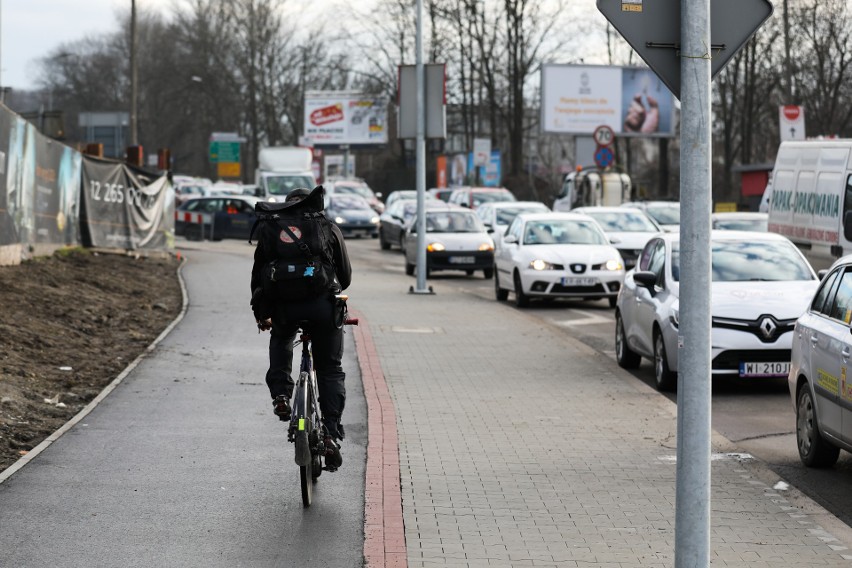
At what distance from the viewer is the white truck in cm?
5085

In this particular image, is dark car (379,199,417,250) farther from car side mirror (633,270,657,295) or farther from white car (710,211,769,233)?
car side mirror (633,270,657,295)

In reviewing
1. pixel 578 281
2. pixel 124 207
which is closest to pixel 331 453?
pixel 578 281

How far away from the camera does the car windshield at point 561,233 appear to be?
23.7 meters

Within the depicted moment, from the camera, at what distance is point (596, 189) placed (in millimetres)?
43062

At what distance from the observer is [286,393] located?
7938 millimetres

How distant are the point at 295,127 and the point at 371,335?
266ft

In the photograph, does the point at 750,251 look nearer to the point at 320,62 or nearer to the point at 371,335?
the point at 371,335

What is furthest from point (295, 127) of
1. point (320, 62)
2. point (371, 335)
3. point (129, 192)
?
point (371, 335)

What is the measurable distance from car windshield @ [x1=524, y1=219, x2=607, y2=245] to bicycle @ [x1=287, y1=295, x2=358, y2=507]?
51.6 ft

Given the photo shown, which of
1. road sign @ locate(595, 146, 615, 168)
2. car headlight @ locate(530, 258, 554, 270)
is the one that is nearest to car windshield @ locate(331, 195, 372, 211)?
road sign @ locate(595, 146, 615, 168)

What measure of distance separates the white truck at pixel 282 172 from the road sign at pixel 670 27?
42.9m

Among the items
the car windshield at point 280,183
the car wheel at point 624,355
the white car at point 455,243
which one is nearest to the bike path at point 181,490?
the car wheel at point 624,355

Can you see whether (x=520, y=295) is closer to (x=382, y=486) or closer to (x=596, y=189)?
(x=382, y=486)

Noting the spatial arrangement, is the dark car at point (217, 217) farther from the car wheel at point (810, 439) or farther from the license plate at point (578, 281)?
the car wheel at point (810, 439)
